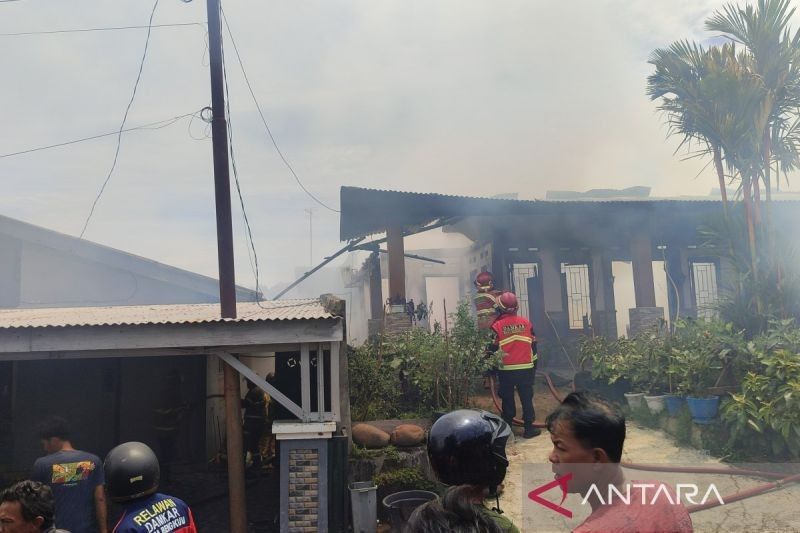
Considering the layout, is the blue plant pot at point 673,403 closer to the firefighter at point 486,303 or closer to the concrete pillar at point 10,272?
the firefighter at point 486,303

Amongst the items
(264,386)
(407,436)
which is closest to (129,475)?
(264,386)

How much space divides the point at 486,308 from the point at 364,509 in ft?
15.1

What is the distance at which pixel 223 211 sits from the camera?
25.2ft

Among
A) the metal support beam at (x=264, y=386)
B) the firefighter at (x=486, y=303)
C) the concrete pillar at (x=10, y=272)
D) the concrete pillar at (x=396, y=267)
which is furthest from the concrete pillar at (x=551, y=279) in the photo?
the concrete pillar at (x=10, y=272)

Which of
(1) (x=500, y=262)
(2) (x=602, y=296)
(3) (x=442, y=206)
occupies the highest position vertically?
(3) (x=442, y=206)

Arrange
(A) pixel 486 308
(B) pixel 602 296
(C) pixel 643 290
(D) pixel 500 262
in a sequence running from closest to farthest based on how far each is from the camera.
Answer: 1. (A) pixel 486 308
2. (C) pixel 643 290
3. (D) pixel 500 262
4. (B) pixel 602 296

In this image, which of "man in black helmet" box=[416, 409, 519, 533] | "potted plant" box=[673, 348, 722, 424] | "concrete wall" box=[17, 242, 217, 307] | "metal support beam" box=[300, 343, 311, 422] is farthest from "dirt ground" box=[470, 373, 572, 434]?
"concrete wall" box=[17, 242, 217, 307]

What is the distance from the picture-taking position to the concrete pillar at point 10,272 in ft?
39.9

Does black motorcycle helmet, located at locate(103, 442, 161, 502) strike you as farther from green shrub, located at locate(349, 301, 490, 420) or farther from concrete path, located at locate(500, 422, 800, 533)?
green shrub, located at locate(349, 301, 490, 420)

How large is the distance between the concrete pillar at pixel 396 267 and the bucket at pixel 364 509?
16.6 ft

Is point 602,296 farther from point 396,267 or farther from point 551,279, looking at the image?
point 396,267

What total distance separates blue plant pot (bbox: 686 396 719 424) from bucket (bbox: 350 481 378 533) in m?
4.32

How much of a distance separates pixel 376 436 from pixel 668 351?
4603 millimetres

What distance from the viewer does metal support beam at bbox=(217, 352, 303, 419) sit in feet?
19.8
